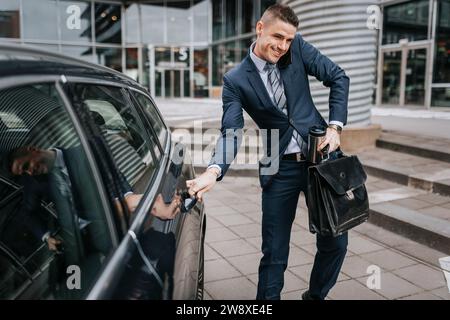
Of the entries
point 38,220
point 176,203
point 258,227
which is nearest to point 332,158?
point 176,203

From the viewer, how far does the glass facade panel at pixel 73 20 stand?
965 inches

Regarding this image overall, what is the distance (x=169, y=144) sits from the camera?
3.02 meters

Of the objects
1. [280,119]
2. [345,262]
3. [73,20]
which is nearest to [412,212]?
[345,262]

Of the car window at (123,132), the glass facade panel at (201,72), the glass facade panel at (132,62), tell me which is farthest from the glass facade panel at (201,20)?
the car window at (123,132)

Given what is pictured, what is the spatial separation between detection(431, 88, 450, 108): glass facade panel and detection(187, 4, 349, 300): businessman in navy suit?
14.2 m

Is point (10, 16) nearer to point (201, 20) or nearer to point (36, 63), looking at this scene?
point (201, 20)

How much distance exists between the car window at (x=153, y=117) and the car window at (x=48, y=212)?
701 millimetres

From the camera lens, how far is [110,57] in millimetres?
26281

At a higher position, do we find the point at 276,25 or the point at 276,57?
the point at 276,25

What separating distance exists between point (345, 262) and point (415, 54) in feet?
Result: 47.2

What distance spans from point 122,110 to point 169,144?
2.25 feet

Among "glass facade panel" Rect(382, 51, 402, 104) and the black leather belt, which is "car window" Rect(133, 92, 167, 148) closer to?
the black leather belt

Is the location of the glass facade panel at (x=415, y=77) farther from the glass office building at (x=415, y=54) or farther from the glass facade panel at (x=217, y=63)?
the glass facade panel at (x=217, y=63)
